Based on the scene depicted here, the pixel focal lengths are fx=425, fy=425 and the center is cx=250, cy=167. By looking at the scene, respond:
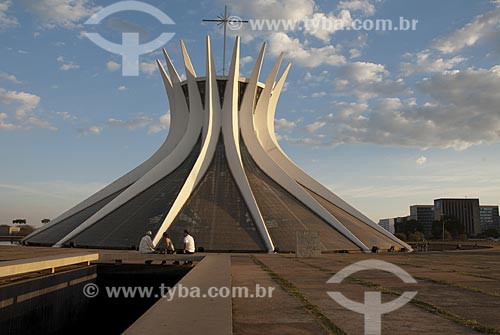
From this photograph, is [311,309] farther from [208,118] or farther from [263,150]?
[208,118]

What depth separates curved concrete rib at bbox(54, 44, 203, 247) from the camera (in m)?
23.8

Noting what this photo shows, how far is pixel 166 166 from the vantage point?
28.0 meters

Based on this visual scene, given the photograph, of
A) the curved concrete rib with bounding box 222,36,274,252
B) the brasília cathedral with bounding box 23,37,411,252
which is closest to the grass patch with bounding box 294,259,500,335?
the brasília cathedral with bounding box 23,37,411,252

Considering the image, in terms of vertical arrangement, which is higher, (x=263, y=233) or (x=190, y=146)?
(x=190, y=146)

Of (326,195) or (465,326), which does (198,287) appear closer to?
(465,326)

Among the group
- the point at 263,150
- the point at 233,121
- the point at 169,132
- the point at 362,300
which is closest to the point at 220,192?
the point at 263,150

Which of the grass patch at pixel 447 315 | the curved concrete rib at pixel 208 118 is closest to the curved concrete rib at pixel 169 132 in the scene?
the curved concrete rib at pixel 208 118

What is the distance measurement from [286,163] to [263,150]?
2.12 metres

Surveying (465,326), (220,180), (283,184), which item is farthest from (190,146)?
(465,326)

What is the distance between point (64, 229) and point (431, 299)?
23.1m

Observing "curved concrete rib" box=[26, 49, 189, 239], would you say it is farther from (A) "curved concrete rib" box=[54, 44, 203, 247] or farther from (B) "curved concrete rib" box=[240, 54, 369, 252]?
(B) "curved concrete rib" box=[240, 54, 369, 252]

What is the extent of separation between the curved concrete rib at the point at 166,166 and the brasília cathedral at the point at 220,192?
0.06 metres

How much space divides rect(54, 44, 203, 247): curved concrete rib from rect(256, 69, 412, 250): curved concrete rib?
4712 millimetres

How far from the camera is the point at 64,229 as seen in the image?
24.8 meters
